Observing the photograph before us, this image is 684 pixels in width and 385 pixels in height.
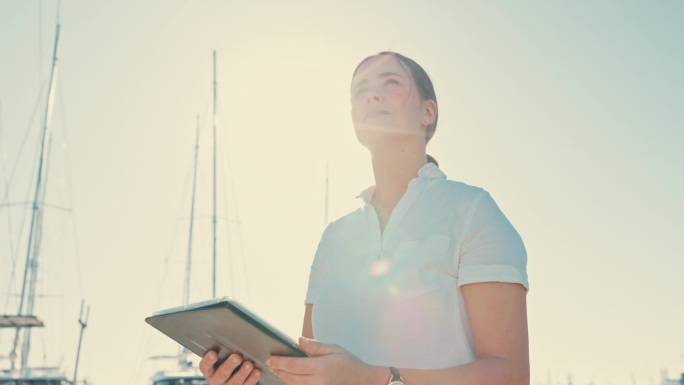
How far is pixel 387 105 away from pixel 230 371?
1.31 metres

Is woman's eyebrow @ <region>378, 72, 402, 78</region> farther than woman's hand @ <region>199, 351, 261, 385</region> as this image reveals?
Yes

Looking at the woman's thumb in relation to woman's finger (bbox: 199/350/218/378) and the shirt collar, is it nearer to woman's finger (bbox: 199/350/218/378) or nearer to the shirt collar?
woman's finger (bbox: 199/350/218/378)

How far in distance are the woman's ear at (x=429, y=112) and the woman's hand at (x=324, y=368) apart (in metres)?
1.30

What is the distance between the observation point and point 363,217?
3137 mm

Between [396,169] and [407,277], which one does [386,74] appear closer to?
[396,169]

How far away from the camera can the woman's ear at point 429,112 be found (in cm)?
316

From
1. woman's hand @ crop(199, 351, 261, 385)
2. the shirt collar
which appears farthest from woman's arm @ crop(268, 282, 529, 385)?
the shirt collar

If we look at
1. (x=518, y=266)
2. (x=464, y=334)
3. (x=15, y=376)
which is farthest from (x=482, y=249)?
(x=15, y=376)

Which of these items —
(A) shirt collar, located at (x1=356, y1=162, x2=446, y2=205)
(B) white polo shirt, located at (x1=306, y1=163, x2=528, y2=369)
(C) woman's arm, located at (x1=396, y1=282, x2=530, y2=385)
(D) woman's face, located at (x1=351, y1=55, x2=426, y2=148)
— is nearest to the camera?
(C) woman's arm, located at (x1=396, y1=282, x2=530, y2=385)

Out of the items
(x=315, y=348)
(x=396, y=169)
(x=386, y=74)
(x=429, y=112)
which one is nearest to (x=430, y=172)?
(x=396, y=169)

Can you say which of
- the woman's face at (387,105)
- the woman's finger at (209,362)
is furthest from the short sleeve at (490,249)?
the woman's finger at (209,362)

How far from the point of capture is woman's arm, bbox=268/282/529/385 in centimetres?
214

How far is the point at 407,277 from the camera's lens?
263 centimetres

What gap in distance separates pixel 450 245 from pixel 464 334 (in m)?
0.32
